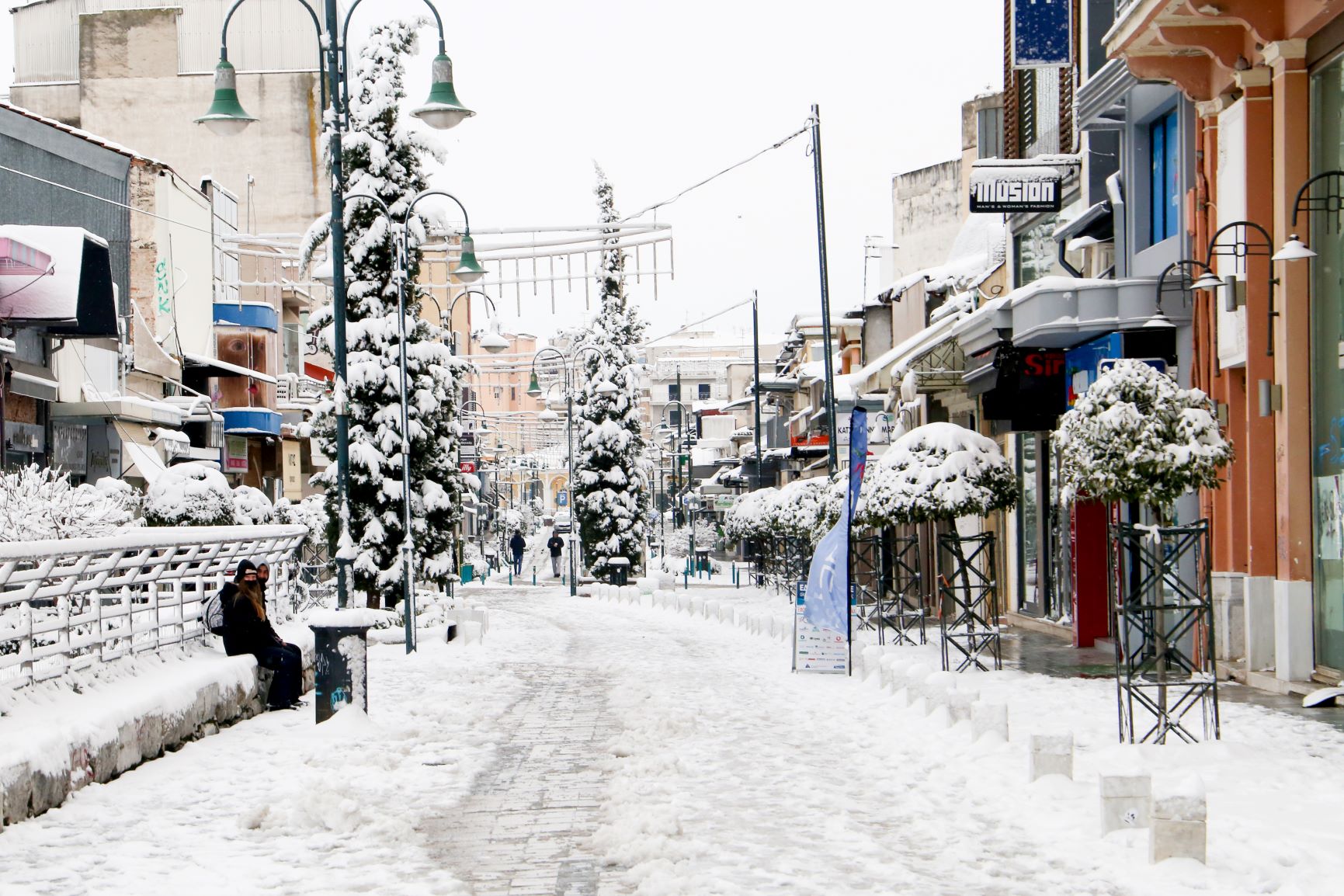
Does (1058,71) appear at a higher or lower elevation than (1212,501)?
higher

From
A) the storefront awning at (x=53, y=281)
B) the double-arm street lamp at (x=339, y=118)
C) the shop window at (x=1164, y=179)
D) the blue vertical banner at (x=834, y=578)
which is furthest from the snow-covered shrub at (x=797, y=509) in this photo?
the storefront awning at (x=53, y=281)

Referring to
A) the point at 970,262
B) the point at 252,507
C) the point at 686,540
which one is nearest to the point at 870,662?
the point at 252,507

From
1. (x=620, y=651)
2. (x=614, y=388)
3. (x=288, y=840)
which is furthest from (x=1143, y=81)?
(x=614, y=388)

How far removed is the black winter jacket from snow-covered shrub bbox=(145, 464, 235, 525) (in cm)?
1309

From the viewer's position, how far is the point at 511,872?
820 cm

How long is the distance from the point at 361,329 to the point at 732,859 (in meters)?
22.6

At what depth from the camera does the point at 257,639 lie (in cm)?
1548

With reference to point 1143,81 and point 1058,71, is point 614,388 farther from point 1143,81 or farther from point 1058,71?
point 1143,81


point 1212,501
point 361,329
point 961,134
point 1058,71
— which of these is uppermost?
point 961,134

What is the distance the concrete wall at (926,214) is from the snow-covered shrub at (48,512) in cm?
3711

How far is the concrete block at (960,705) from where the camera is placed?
13281 mm

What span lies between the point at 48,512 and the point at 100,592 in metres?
4.66

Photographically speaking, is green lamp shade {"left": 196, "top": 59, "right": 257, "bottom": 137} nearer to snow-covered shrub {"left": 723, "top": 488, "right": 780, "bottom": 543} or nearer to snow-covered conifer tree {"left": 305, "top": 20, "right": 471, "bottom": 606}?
snow-covered conifer tree {"left": 305, "top": 20, "right": 471, "bottom": 606}

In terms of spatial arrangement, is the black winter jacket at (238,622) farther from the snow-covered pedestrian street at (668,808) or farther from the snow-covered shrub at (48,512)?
the snow-covered shrub at (48,512)
